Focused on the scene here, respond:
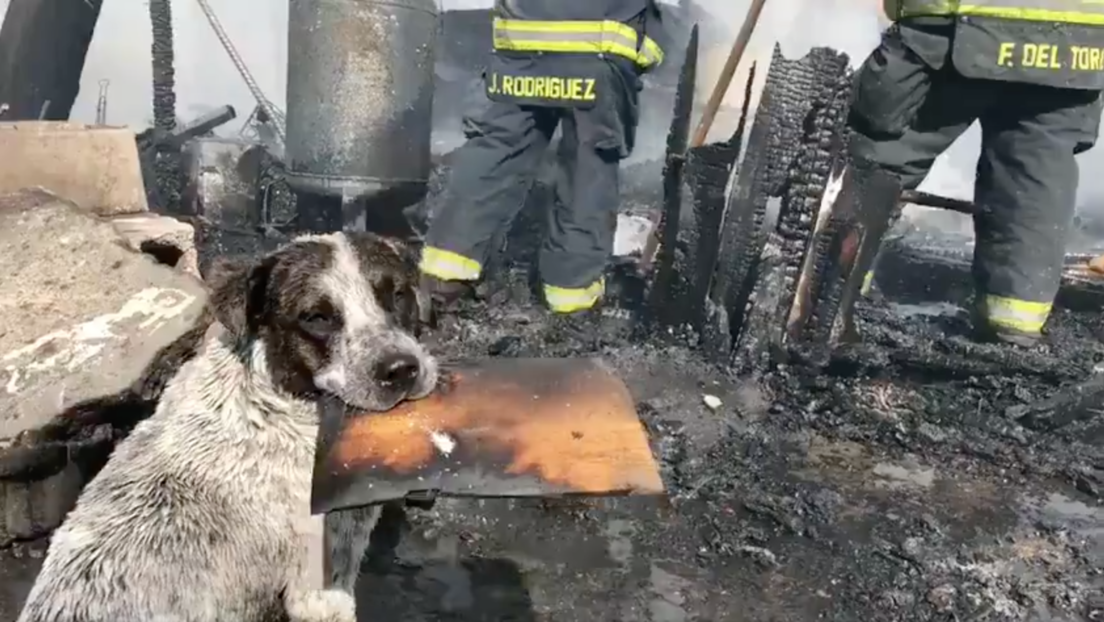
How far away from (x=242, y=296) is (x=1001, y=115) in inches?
165

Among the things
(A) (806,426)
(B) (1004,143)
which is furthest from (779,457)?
(B) (1004,143)

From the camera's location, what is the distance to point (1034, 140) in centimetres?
457

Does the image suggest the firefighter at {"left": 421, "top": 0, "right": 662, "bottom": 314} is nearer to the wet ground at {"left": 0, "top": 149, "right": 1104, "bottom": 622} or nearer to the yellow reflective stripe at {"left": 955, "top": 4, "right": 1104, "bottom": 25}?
the wet ground at {"left": 0, "top": 149, "right": 1104, "bottom": 622}

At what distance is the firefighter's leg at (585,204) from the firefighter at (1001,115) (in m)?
1.30

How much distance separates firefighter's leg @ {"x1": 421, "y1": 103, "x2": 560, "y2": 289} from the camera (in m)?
5.20

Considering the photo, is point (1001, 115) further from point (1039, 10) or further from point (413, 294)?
point (413, 294)

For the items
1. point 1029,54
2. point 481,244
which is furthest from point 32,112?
point 1029,54

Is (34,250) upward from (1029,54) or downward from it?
downward

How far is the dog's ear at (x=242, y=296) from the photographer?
2.17 m

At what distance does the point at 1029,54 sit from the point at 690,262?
196cm

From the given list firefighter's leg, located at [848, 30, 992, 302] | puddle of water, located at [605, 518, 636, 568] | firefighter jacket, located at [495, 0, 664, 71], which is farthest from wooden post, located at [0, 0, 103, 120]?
puddle of water, located at [605, 518, 636, 568]

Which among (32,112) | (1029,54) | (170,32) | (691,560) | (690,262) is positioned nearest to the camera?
(691,560)

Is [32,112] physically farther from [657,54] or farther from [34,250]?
[657,54]

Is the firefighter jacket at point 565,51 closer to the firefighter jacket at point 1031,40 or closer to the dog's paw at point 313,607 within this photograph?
the firefighter jacket at point 1031,40
